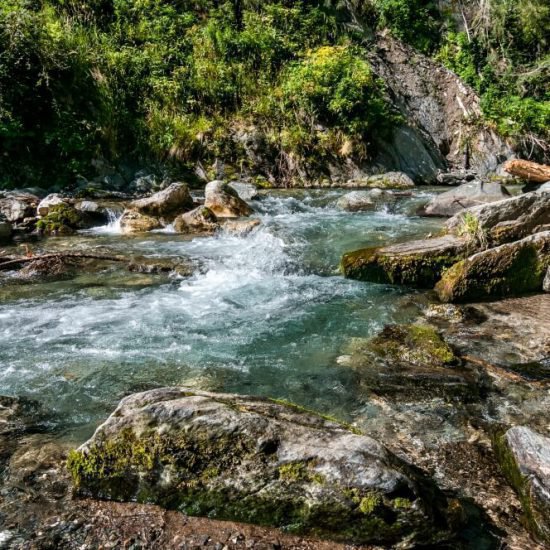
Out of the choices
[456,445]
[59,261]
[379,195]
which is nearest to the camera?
[456,445]

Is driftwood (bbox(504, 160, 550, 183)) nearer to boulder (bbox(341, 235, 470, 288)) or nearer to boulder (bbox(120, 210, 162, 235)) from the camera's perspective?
boulder (bbox(341, 235, 470, 288))

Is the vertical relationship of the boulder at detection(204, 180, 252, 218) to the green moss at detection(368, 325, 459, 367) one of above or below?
above

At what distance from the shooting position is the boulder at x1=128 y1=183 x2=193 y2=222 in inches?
435

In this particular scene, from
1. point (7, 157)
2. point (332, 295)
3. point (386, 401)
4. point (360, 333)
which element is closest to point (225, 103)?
point (7, 157)

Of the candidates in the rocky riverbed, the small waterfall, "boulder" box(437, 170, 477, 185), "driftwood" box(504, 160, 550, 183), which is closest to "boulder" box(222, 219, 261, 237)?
the rocky riverbed

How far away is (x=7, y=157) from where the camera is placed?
13.2 meters

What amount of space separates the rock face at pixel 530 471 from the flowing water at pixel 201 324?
1.17 m

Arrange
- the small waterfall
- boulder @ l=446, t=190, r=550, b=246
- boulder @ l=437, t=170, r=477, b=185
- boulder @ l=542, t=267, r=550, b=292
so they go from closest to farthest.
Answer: boulder @ l=542, t=267, r=550, b=292
boulder @ l=446, t=190, r=550, b=246
the small waterfall
boulder @ l=437, t=170, r=477, b=185

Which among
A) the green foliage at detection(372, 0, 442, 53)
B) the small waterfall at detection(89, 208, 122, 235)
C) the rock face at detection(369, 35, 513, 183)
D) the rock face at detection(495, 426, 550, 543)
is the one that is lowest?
the small waterfall at detection(89, 208, 122, 235)

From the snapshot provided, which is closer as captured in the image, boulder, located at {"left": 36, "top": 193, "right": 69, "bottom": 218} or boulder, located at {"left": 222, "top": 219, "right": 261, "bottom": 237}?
boulder, located at {"left": 222, "top": 219, "right": 261, "bottom": 237}

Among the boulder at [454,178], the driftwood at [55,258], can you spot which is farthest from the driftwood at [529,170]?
the driftwood at [55,258]

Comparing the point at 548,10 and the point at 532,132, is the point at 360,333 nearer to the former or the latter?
the point at 532,132

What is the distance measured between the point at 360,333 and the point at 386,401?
150 centimetres

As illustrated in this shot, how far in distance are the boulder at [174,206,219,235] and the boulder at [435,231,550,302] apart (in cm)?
550
